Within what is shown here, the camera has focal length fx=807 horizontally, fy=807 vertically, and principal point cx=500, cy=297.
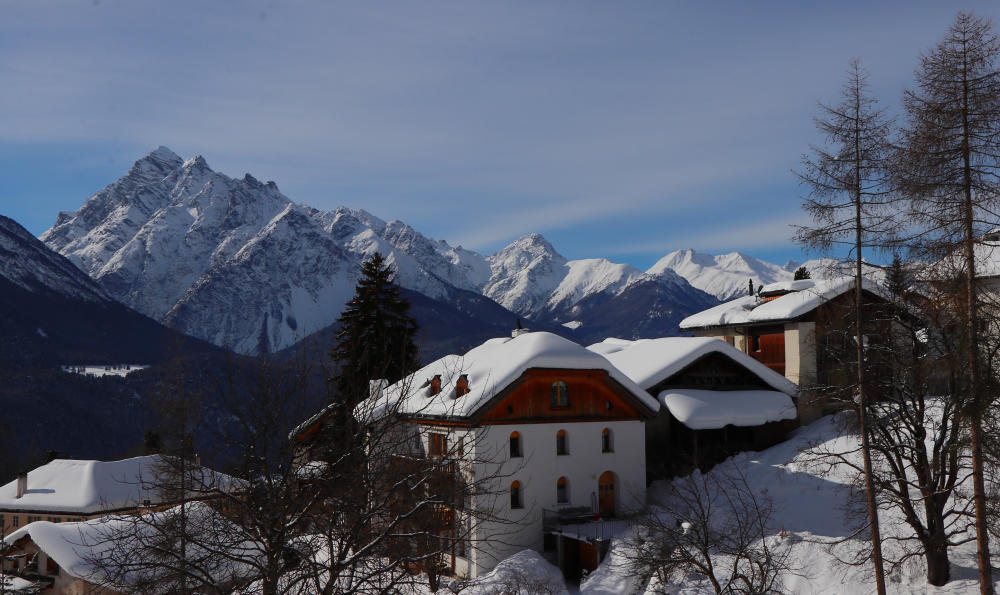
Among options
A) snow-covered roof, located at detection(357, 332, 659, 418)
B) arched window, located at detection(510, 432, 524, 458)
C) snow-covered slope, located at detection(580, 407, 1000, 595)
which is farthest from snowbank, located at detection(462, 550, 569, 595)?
snow-covered roof, located at detection(357, 332, 659, 418)

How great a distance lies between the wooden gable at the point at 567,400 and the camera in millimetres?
32406

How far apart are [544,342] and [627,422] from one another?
5.21m

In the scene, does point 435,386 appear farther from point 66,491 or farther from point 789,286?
point 66,491

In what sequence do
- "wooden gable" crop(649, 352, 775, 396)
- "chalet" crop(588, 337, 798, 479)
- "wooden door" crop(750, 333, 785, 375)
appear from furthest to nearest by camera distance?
"wooden door" crop(750, 333, 785, 375)
"wooden gable" crop(649, 352, 775, 396)
"chalet" crop(588, 337, 798, 479)

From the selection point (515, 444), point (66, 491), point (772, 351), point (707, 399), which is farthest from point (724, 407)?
point (66, 491)

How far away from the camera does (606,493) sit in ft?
113

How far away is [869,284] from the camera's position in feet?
121

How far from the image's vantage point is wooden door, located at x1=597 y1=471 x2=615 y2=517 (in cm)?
3438

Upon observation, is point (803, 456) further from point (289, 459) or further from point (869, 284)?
point (289, 459)

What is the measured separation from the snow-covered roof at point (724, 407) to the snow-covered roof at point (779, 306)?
453 centimetres

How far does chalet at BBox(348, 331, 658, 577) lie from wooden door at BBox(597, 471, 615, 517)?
4cm

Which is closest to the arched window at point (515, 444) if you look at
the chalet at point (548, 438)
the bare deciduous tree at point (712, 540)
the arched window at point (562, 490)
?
the chalet at point (548, 438)

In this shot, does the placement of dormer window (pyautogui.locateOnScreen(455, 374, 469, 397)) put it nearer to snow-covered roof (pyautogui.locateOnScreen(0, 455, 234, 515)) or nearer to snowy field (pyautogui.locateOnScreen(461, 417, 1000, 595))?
snowy field (pyautogui.locateOnScreen(461, 417, 1000, 595))

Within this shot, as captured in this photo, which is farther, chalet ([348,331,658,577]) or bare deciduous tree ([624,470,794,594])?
chalet ([348,331,658,577])
